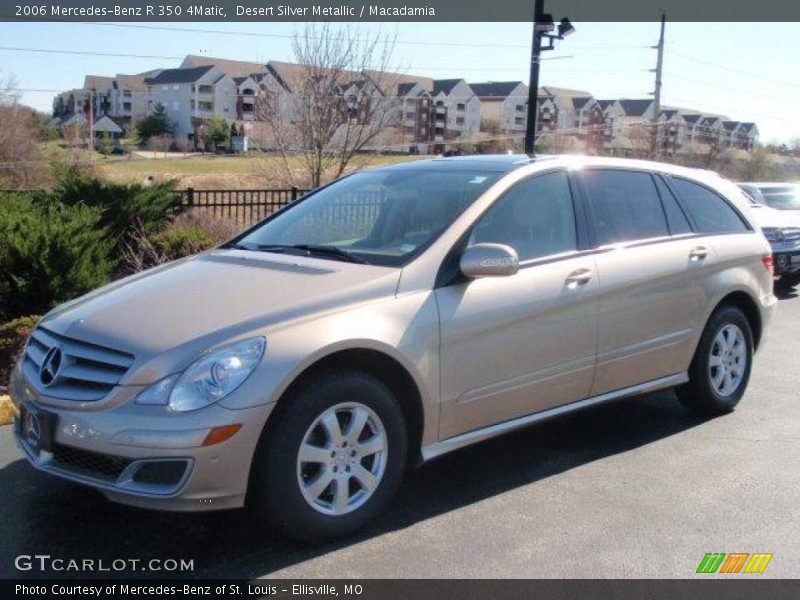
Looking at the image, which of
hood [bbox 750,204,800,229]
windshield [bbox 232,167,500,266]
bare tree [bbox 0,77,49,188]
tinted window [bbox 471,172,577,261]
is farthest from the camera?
bare tree [bbox 0,77,49,188]

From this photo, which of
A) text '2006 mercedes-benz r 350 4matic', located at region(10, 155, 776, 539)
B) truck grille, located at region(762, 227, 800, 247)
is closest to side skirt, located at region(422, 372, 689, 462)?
text '2006 mercedes-benz r 350 4matic', located at region(10, 155, 776, 539)

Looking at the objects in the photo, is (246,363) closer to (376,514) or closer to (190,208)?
(376,514)

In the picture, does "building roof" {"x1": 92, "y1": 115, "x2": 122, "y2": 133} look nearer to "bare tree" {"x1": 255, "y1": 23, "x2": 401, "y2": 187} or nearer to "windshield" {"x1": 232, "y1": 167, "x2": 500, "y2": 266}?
"bare tree" {"x1": 255, "y1": 23, "x2": 401, "y2": 187}

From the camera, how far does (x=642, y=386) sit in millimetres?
5312

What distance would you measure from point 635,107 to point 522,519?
75829 mm

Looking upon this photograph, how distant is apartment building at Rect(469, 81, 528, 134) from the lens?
71.3m

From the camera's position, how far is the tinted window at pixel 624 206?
5168mm

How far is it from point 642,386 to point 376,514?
2.12m

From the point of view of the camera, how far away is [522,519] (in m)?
4.18

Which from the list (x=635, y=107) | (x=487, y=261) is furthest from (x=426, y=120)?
(x=487, y=261)

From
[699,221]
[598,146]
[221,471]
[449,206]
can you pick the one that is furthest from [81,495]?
[598,146]

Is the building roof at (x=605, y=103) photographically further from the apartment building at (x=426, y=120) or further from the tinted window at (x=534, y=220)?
the tinted window at (x=534, y=220)

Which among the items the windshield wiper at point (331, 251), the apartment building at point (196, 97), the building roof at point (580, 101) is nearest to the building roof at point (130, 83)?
the apartment building at point (196, 97)

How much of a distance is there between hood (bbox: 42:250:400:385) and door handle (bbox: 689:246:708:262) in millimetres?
2348
